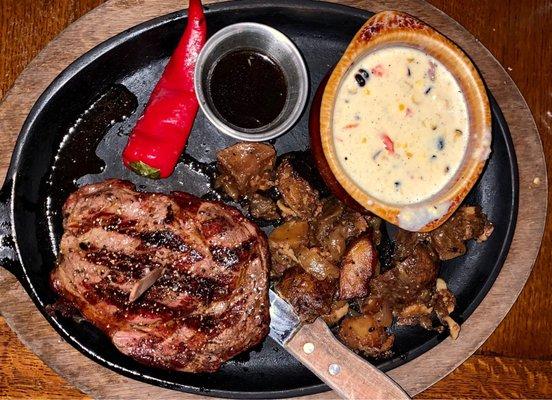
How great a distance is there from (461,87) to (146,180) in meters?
1.89

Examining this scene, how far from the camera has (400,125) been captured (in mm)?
3422

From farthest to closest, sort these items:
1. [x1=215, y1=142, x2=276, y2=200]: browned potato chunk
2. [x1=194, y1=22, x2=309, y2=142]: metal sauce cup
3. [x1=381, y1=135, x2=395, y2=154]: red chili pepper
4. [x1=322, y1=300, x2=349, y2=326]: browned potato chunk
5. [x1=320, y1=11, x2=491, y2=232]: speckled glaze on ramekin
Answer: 1. [x1=322, y1=300, x2=349, y2=326]: browned potato chunk
2. [x1=215, y1=142, x2=276, y2=200]: browned potato chunk
3. [x1=194, y1=22, x2=309, y2=142]: metal sauce cup
4. [x1=381, y1=135, x2=395, y2=154]: red chili pepper
5. [x1=320, y1=11, x2=491, y2=232]: speckled glaze on ramekin

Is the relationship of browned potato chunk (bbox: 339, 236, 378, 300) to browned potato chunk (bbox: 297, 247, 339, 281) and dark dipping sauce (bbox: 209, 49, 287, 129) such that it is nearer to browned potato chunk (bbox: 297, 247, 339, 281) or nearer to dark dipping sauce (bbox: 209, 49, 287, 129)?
browned potato chunk (bbox: 297, 247, 339, 281)

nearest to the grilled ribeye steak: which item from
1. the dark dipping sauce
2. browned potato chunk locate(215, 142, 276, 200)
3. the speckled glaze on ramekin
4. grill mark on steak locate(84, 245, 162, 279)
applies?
grill mark on steak locate(84, 245, 162, 279)

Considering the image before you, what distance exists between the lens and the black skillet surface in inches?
141

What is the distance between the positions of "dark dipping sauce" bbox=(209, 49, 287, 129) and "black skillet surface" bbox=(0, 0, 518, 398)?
23 centimetres

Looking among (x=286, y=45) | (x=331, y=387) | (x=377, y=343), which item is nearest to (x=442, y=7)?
(x=286, y=45)

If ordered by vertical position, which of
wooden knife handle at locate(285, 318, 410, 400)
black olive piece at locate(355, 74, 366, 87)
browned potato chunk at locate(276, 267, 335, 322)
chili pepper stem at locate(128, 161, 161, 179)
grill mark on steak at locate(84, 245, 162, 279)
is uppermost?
black olive piece at locate(355, 74, 366, 87)

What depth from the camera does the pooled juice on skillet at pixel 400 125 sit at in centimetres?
340

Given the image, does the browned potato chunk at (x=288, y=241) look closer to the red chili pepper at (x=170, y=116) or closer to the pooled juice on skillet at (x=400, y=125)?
the pooled juice on skillet at (x=400, y=125)

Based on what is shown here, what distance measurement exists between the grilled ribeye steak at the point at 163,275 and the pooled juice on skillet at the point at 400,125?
77 cm

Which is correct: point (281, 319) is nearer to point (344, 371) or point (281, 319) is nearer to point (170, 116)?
point (344, 371)

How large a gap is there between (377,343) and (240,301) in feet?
2.89

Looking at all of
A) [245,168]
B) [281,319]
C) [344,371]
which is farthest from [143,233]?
[344,371]
